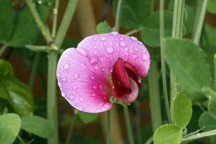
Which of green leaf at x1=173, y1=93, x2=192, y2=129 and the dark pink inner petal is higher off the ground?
the dark pink inner petal

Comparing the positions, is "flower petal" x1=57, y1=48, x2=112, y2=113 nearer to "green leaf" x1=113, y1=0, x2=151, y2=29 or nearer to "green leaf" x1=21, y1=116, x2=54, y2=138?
"green leaf" x1=21, y1=116, x2=54, y2=138

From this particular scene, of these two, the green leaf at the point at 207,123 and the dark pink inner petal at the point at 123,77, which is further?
the green leaf at the point at 207,123

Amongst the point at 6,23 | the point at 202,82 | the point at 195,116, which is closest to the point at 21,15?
the point at 6,23

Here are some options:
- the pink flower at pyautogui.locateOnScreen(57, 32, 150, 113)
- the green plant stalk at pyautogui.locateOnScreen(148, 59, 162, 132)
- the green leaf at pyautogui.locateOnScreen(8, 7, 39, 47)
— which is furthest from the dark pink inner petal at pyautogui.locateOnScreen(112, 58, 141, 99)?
the green leaf at pyautogui.locateOnScreen(8, 7, 39, 47)

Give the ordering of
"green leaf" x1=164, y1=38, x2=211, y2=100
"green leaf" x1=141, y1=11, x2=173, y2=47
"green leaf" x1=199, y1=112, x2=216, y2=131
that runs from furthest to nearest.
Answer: "green leaf" x1=141, y1=11, x2=173, y2=47 < "green leaf" x1=199, y1=112, x2=216, y2=131 < "green leaf" x1=164, y1=38, x2=211, y2=100

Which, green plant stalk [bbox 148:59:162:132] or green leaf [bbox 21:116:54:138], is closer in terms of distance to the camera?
green leaf [bbox 21:116:54:138]

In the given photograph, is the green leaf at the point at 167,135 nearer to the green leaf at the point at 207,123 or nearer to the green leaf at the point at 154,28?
the green leaf at the point at 207,123

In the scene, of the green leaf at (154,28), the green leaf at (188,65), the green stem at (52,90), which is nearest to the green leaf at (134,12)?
the green leaf at (154,28)

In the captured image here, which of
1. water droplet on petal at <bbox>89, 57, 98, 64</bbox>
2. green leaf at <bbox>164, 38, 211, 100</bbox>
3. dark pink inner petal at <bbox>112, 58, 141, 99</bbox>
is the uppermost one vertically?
green leaf at <bbox>164, 38, 211, 100</bbox>

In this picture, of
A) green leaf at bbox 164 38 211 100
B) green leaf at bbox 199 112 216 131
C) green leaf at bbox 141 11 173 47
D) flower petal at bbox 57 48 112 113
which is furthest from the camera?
green leaf at bbox 141 11 173 47
